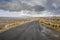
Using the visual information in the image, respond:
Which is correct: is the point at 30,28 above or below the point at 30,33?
above

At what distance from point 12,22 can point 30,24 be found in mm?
599

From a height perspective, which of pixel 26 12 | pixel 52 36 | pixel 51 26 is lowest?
pixel 52 36

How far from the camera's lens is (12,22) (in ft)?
13.5

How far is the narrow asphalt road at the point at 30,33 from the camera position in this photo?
13.1 ft

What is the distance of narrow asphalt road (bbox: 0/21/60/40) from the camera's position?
13.1 feet

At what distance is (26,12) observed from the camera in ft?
13.7

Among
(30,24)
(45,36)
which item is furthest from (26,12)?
(45,36)

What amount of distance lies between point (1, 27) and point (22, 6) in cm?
99

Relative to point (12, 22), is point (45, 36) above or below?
below

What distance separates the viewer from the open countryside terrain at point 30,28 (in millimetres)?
4020

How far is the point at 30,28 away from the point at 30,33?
163 millimetres

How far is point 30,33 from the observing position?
4078 millimetres

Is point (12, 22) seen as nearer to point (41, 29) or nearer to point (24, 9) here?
point (24, 9)

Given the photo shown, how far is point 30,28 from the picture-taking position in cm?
409
